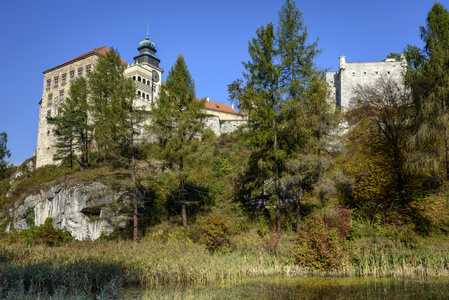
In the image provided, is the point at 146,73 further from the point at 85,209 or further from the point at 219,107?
the point at 85,209

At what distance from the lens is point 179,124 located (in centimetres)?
1950

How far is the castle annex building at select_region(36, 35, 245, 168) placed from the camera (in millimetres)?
50531

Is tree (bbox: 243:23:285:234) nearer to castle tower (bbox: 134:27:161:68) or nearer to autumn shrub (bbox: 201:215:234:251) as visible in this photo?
autumn shrub (bbox: 201:215:234:251)

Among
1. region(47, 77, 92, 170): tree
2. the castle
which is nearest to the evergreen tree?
region(47, 77, 92, 170): tree

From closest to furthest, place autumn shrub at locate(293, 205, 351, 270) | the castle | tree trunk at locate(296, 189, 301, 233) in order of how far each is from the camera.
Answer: autumn shrub at locate(293, 205, 351, 270) < tree trunk at locate(296, 189, 301, 233) < the castle

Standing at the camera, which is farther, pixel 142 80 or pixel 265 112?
pixel 142 80

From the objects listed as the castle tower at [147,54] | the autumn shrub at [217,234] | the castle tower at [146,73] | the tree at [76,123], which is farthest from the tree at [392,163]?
the castle tower at [147,54]

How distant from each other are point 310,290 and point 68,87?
53436 millimetres

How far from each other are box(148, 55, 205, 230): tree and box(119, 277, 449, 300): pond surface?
8425 mm

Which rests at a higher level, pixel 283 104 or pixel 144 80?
pixel 144 80

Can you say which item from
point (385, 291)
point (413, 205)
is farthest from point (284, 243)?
→ point (413, 205)

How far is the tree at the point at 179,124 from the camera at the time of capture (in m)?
19.1

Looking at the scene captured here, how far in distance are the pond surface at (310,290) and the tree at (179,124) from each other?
8425 mm

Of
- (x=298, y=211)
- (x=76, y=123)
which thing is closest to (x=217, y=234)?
(x=298, y=211)
